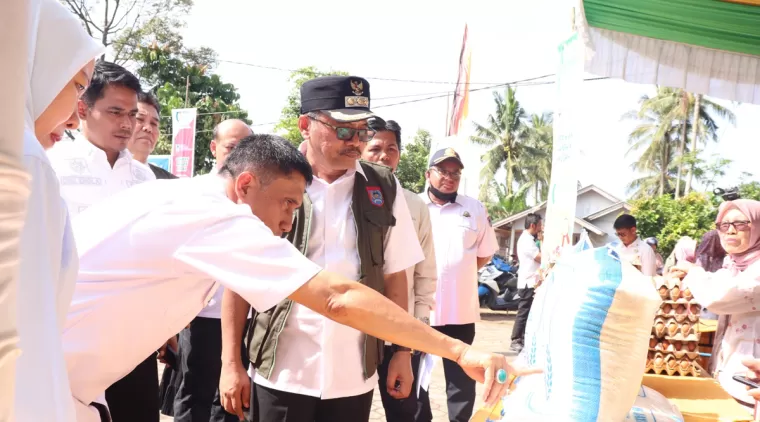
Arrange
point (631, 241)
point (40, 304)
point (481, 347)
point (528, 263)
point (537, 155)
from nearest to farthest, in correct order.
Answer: point (40, 304), point (631, 241), point (481, 347), point (528, 263), point (537, 155)

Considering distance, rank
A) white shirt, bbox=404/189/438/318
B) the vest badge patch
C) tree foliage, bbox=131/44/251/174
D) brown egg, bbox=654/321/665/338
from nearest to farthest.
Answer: the vest badge patch → brown egg, bbox=654/321/665/338 → white shirt, bbox=404/189/438/318 → tree foliage, bbox=131/44/251/174

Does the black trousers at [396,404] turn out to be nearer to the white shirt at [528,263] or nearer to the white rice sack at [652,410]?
the white rice sack at [652,410]

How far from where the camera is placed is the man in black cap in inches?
85.4

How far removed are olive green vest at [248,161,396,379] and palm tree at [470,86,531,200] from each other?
31864mm

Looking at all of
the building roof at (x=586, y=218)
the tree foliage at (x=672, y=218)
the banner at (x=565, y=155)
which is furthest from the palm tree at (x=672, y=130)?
the banner at (x=565, y=155)

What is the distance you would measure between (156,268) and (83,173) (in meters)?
1.49

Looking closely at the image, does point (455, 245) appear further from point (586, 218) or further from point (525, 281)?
point (586, 218)

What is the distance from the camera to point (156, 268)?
1507 millimetres

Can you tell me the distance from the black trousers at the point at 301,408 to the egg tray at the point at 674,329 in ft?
5.59

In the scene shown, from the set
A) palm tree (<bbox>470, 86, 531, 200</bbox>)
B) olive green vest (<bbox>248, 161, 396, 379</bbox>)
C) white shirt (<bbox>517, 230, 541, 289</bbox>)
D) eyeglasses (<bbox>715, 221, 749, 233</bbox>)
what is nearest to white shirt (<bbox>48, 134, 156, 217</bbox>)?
olive green vest (<bbox>248, 161, 396, 379</bbox>)

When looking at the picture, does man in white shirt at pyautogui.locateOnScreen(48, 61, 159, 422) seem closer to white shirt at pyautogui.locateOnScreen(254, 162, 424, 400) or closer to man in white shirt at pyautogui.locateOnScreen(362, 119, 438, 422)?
white shirt at pyautogui.locateOnScreen(254, 162, 424, 400)

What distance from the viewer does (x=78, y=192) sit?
8.85 ft

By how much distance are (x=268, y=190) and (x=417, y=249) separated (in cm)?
93

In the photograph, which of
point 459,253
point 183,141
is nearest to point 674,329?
point 459,253
